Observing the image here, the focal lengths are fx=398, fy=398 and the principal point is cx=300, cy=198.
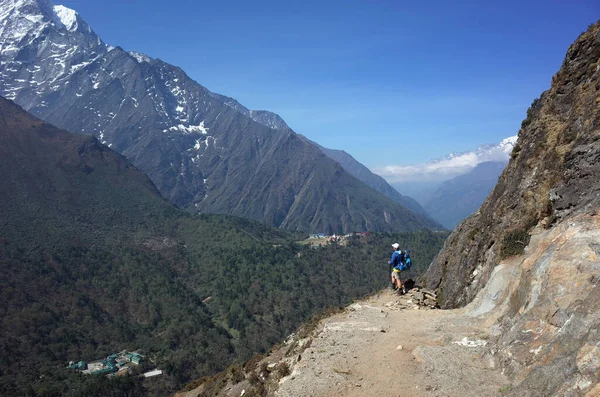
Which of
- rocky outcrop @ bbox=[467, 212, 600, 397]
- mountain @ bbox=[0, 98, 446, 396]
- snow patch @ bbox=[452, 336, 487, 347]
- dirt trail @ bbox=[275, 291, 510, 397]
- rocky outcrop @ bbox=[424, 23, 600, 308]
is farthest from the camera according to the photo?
mountain @ bbox=[0, 98, 446, 396]

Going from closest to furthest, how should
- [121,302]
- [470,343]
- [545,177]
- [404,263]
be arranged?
[470,343]
[545,177]
[404,263]
[121,302]

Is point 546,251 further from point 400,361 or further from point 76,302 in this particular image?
point 76,302

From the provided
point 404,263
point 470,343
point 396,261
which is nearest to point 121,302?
point 396,261

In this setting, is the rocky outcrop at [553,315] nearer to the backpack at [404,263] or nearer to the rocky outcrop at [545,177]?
the rocky outcrop at [545,177]

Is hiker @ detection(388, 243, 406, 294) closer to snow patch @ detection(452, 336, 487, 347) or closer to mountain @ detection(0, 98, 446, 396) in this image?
snow patch @ detection(452, 336, 487, 347)

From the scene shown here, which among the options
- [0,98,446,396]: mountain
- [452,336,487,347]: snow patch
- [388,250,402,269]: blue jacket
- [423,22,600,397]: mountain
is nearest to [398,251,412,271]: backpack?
[388,250,402,269]: blue jacket

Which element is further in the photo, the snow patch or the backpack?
the backpack
